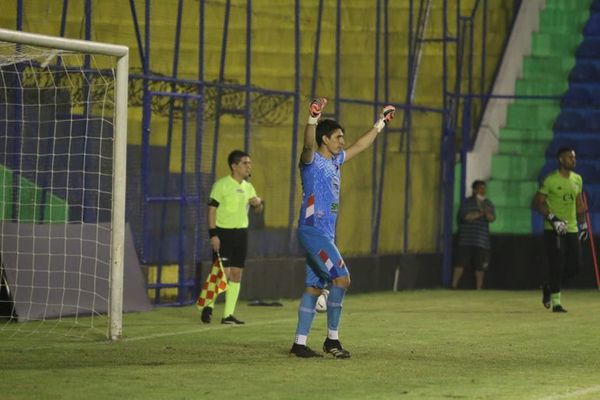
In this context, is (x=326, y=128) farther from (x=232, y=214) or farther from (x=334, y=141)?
(x=232, y=214)

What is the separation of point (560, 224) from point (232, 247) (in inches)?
178

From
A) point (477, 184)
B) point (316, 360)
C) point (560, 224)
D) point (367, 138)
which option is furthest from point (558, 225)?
point (316, 360)

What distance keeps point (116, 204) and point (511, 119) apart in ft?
49.5

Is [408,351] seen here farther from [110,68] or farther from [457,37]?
[457,37]

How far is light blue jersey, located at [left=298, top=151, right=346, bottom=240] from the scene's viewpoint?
45.4 feet

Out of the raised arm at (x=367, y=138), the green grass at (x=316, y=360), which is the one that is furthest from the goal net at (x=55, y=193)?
the raised arm at (x=367, y=138)

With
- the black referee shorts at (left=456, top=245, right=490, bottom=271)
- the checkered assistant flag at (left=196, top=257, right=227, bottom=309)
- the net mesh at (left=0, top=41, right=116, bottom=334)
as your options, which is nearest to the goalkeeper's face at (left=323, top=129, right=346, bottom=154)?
the net mesh at (left=0, top=41, right=116, bottom=334)

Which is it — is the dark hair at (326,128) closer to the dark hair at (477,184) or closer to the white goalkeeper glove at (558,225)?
the white goalkeeper glove at (558,225)

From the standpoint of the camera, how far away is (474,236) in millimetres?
27219

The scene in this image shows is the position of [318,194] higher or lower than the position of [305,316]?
higher

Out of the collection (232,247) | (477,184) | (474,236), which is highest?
(477,184)

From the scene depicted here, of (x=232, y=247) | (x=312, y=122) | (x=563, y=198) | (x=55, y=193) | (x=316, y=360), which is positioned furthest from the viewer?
(x=563, y=198)

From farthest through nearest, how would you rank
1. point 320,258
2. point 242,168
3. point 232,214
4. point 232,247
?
point 232,214, point 232,247, point 242,168, point 320,258

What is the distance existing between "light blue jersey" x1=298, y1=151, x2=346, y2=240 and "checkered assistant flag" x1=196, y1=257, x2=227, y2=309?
14.7ft
